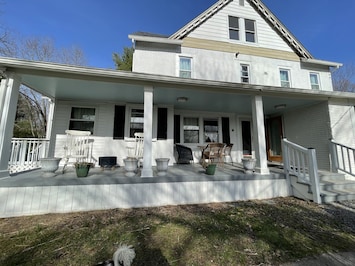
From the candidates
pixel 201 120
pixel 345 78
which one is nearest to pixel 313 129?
pixel 201 120

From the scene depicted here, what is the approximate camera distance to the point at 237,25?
7.98 m

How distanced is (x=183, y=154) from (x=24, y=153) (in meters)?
5.02

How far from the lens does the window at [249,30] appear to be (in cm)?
802

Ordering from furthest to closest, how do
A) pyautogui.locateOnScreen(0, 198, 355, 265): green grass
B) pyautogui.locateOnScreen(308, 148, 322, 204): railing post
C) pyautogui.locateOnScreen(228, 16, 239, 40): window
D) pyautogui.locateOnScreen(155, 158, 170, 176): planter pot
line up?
pyautogui.locateOnScreen(228, 16, 239, 40): window < pyautogui.locateOnScreen(155, 158, 170, 176): planter pot < pyautogui.locateOnScreen(308, 148, 322, 204): railing post < pyautogui.locateOnScreen(0, 198, 355, 265): green grass

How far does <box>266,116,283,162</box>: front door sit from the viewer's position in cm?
757

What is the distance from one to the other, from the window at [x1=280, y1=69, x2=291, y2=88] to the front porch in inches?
216

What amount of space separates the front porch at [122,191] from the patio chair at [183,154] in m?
2.38

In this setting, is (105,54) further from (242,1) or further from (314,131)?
(314,131)

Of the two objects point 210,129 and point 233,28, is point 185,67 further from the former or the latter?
point 233,28

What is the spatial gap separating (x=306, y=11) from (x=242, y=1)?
18.7ft

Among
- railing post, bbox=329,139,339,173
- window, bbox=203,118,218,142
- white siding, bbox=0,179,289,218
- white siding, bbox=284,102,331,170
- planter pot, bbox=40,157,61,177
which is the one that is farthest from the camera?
window, bbox=203,118,218,142

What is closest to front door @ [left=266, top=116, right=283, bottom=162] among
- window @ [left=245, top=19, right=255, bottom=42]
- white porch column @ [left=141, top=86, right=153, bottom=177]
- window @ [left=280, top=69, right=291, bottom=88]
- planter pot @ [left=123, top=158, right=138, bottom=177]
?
window @ [left=280, top=69, right=291, bottom=88]

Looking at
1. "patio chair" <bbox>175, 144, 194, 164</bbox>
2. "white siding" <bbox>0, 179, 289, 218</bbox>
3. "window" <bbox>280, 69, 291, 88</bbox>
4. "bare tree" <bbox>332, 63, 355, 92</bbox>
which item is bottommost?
"white siding" <bbox>0, 179, 289, 218</bbox>

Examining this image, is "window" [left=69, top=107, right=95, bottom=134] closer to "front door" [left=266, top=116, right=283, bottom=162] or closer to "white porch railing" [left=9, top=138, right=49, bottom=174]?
"white porch railing" [left=9, top=138, right=49, bottom=174]
